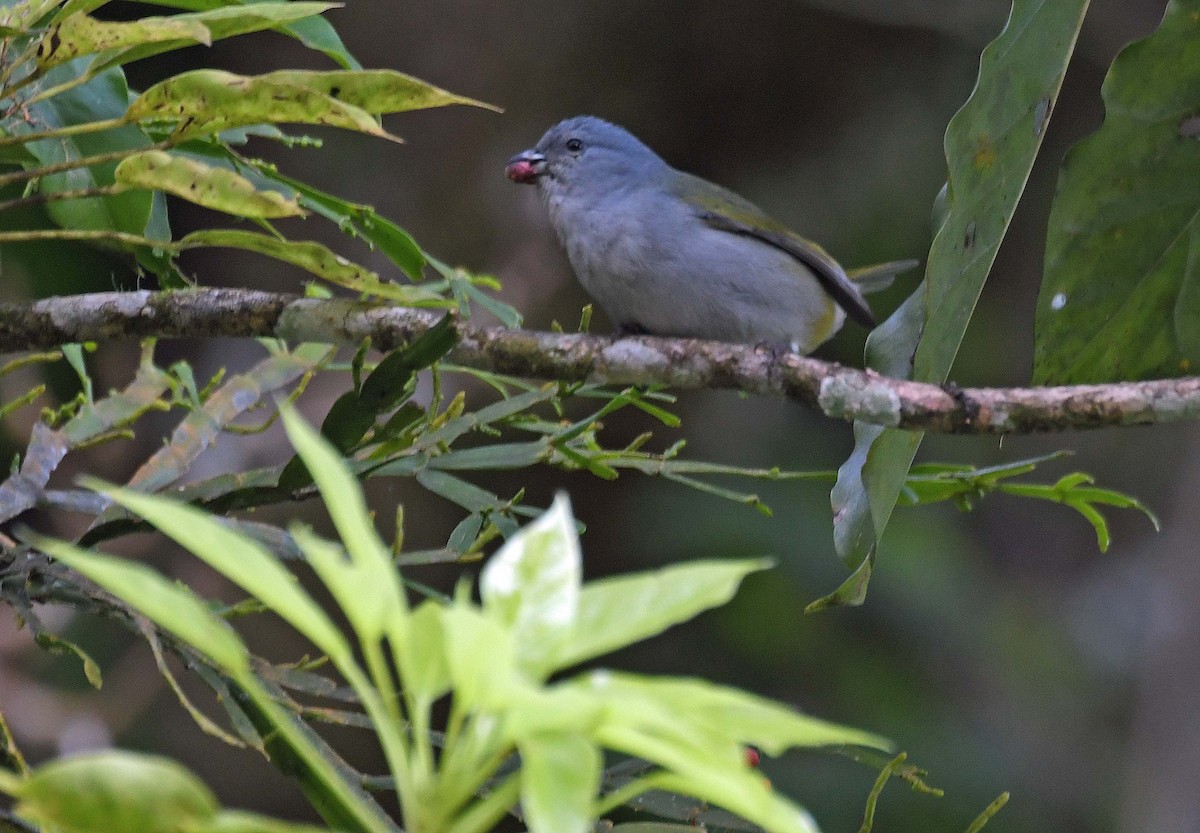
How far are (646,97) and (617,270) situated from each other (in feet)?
6.75

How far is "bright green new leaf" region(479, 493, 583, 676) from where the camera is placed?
548mm

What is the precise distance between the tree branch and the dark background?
221cm

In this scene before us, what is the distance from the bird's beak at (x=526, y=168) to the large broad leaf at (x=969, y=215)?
1.77 meters

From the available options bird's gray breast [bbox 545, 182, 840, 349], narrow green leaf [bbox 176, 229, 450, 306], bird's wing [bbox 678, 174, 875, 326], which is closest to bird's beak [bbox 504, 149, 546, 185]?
bird's gray breast [bbox 545, 182, 840, 349]

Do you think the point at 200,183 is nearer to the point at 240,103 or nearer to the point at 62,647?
the point at 240,103

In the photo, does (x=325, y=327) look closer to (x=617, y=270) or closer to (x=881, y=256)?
(x=617, y=270)

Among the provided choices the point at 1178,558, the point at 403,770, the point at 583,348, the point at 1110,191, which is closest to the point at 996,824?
the point at 1178,558

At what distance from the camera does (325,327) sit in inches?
57.4

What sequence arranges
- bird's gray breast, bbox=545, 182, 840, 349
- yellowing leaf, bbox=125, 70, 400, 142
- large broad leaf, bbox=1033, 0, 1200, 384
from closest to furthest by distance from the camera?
yellowing leaf, bbox=125, 70, 400, 142
large broad leaf, bbox=1033, 0, 1200, 384
bird's gray breast, bbox=545, 182, 840, 349

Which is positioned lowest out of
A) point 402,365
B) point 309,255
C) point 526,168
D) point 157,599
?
point 526,168

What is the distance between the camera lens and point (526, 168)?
10.5 feet

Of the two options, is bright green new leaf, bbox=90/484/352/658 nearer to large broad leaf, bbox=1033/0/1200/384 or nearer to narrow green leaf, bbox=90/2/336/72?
narrow green leaf, bbox=90/2/336/72

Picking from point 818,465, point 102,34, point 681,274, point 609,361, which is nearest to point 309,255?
point 102,34

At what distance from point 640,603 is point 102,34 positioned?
0.84 metres
